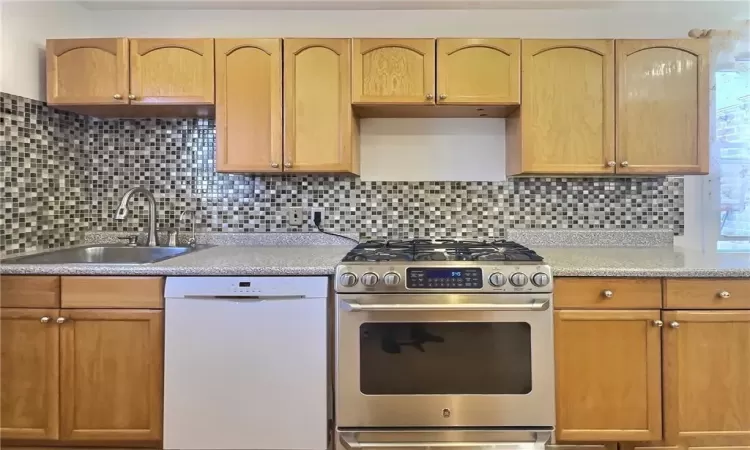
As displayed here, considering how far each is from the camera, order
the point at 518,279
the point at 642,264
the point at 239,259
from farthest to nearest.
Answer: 1. the point at 239,259
2. the point at 642,264
3. the point at 518,279

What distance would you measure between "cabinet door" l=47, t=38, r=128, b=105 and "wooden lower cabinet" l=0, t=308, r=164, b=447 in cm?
100

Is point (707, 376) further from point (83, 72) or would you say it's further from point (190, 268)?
point (83, 72)

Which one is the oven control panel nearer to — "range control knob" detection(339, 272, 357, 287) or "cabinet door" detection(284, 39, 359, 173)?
"range control knob" detection(339, 272, 357, 287)

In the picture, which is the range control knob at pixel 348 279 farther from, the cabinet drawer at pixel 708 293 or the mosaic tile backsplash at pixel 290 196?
the cabinet drawer at pixel 708 293

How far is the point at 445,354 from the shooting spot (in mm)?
1812

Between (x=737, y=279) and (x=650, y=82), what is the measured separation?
97 centimetres

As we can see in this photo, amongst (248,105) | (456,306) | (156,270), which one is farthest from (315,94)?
(456,306)

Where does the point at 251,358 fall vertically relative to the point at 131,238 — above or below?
below

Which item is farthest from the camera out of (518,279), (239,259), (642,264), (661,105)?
(661,105)

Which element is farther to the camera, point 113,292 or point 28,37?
point 28,37

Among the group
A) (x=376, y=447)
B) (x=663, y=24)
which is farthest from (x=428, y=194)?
(x=663, y=24)

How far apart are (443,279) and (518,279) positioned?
0.94ft

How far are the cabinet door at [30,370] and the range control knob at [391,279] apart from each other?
4.29 ft

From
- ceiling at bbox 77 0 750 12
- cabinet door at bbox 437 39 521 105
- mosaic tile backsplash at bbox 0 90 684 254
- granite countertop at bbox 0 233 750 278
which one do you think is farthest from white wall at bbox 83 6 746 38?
granite countertop at bbox 0 233 750 278
